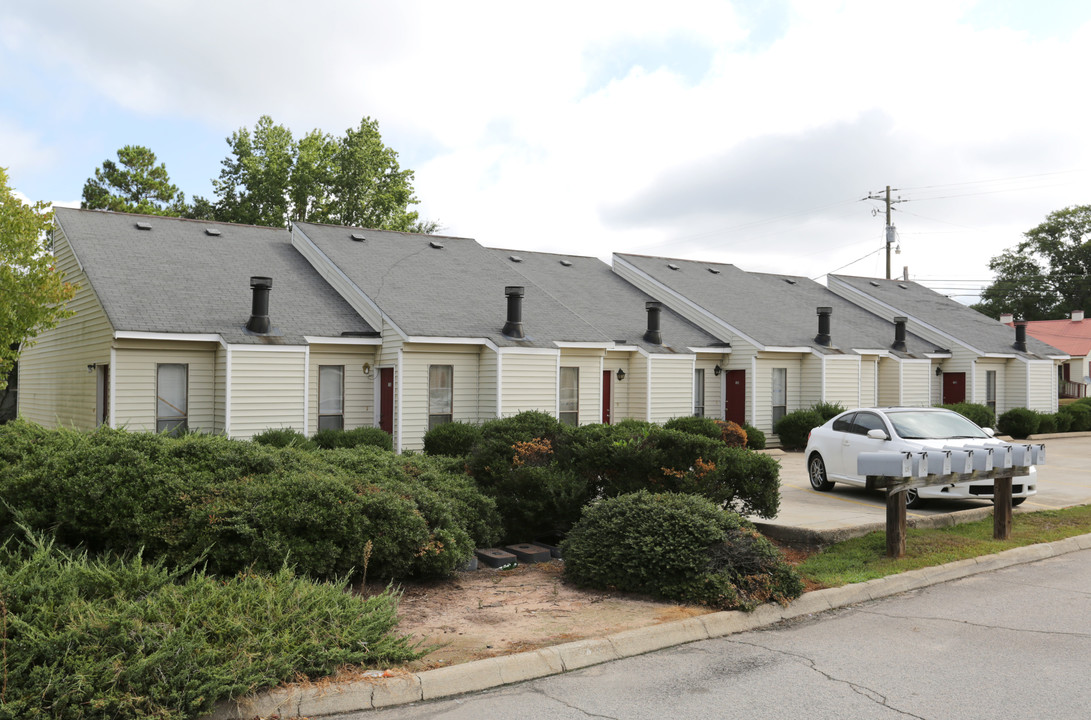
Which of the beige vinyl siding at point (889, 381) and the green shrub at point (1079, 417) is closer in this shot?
the beige vinyl siding at point (889, 381)

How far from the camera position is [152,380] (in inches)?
679

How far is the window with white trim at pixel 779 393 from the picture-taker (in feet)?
86.0

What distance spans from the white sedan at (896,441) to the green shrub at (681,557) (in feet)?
18.5

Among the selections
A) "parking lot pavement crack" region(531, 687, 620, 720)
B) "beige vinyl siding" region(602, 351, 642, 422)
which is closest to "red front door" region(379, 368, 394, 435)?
"beige vinyl siding" region(602, 351, 642, 422)

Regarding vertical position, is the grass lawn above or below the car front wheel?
below

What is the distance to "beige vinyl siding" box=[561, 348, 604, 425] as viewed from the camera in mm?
21453

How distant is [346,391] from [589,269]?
1320 centimetres

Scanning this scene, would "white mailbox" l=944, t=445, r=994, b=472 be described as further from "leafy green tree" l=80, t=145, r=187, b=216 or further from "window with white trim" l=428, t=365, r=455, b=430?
"leafy green tree" l=80, t=145, r=187, b=216

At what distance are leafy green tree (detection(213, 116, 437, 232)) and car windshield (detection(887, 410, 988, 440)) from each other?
30.6 m

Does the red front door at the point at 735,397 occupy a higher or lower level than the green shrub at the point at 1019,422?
higher

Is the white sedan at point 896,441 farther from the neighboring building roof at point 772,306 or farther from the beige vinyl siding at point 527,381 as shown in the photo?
the neighboring building roof at point 772,306

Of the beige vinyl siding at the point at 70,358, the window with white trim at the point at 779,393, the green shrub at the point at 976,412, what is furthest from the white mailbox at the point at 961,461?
the green shrub at the point at 976,412

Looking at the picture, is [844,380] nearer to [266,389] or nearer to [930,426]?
[930,426]

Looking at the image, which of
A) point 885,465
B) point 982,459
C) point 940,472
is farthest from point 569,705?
point 982,459
